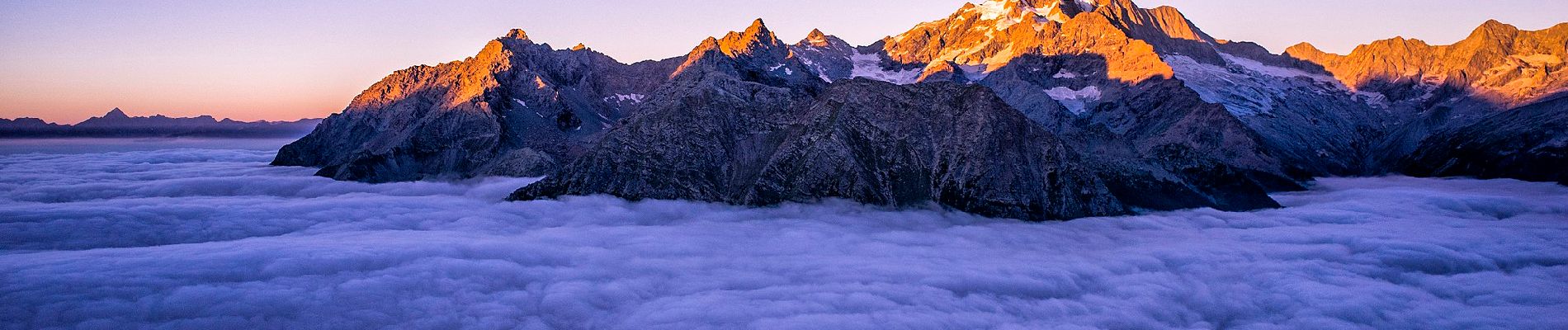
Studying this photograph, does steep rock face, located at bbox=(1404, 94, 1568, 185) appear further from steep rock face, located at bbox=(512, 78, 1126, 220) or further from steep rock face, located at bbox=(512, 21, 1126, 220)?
steep rock face, located at bbox=(512, 21, 1126, 220)

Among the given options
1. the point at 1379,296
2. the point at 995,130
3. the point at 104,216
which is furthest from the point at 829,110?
the point at 104,216

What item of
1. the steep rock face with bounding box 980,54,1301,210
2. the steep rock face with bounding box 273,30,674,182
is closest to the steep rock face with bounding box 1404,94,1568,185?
the steep rock face with bounding box 980,54,1301,210

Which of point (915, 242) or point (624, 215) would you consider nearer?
point (915, 242)

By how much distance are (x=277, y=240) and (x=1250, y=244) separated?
83.0 metres

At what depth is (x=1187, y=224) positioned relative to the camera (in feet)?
255

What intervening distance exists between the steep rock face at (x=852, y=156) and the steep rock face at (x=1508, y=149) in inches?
4400

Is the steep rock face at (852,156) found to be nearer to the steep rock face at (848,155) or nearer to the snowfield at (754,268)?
the steep rock face at (848,155)

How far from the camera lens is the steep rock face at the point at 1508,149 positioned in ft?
443

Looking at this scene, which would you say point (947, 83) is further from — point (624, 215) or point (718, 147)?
point (624, 215)

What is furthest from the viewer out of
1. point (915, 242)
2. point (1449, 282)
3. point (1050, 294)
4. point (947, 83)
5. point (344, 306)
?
point (947, 83)

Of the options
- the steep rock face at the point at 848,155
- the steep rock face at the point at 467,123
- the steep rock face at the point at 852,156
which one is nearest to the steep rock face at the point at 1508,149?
the steep rock face at the point at 852,156

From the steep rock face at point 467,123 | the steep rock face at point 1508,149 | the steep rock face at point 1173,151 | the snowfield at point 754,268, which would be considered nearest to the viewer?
the snowfield at point 754,268

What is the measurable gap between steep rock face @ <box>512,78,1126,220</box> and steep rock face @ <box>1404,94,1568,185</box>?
112 m

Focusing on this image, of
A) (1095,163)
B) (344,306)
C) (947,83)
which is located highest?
(947,83)
